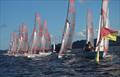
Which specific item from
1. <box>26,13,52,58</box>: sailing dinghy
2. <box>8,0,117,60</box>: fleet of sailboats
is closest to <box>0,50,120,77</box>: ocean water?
<box>8,0,117,60</box>: fleet of sailboats

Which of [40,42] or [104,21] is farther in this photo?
[40,42]

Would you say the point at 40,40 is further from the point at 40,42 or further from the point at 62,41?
the point at 62,41

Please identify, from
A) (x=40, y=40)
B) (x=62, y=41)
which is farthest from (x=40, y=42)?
(x=62, y=41)

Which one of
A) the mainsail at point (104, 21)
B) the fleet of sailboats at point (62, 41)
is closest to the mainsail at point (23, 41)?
the fleet of sailboats at point (62, 41)

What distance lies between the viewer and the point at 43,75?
2148 inches

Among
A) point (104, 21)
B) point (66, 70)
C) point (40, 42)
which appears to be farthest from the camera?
point (40, 42)

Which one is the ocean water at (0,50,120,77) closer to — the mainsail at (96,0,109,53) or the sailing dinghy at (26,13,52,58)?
the mainsail at (96,0,109,53)

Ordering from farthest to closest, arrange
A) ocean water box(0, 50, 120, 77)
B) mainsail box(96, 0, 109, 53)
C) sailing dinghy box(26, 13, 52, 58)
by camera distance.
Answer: sailing dinghy box(26, 13, 52, 58) → mainsail box(96, 0, 109, 53) → ocean water box(0, 50, 120, 77)

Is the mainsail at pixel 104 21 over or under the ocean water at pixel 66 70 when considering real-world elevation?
over

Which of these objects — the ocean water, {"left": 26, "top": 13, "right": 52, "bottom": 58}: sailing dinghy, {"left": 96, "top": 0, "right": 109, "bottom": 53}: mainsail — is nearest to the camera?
the ocean water

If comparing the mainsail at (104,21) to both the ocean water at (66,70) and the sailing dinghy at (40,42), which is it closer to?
the ocean water at (66,70)

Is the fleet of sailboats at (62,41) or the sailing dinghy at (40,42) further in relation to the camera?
the sailing dinghy at (40,42)

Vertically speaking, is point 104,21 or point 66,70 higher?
point 104,21

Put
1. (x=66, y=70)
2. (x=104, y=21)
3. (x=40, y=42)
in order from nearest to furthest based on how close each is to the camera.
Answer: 1. (x=66, y=70)
2. (x=104, y=21)
3. (x=40, y=42)
